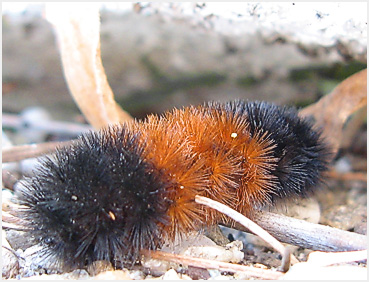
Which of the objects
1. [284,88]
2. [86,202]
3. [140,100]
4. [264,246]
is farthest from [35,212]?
[284,88]

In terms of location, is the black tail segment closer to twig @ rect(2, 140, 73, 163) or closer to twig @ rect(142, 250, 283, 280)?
twig @ rect(142, 250, 283, 280)

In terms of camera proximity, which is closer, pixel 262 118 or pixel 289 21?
pixel 262 118

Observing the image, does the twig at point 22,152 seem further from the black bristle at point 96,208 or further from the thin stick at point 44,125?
the black bristle at point 96,208

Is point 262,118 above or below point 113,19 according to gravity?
below

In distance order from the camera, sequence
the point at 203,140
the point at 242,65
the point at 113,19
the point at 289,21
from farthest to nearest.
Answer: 1. the point at 242,65
2. the point at 113,19
3. the point at 289,21
4. the point at 203,140

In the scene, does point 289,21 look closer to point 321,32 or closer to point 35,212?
point 321,32

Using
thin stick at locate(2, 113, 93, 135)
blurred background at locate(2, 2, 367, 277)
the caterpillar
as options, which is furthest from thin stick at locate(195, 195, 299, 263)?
thin stick at locate(2, 113, 93, 135)
